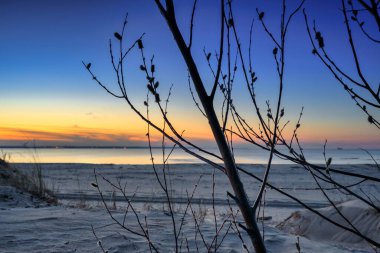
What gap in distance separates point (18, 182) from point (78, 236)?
15.9ft

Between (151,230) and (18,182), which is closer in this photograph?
(151,230)

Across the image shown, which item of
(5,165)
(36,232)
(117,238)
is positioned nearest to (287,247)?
(117,238)

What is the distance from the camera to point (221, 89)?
178cm

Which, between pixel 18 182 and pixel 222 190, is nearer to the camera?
pixel 18 182

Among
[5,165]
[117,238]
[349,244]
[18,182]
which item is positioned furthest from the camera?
[5,165]

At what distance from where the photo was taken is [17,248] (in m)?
3.34

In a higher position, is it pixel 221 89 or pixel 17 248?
pixel 221 89

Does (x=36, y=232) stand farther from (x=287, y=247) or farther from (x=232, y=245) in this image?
(x=287, y=247)

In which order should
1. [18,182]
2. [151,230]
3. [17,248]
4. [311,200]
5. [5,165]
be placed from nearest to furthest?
[17,248], [151,230], [18,182], [5,165], [311,200]

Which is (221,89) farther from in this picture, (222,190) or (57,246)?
(222,190)

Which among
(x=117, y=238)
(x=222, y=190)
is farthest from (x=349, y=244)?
(x=222, y=190)

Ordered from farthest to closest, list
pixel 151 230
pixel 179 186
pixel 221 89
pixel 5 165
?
1. pixel 179 186
2. pixel 5 165
3. pixel 151 230
4. pixel 221 89

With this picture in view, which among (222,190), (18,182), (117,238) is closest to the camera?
(117,238)

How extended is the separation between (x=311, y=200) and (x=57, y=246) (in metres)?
8.82
